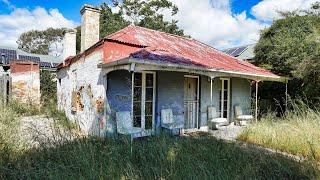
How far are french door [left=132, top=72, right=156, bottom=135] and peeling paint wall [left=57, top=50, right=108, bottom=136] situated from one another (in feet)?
3.71

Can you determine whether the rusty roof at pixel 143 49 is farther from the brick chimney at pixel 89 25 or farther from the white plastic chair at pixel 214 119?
the white plastic chair at pixel 214 119

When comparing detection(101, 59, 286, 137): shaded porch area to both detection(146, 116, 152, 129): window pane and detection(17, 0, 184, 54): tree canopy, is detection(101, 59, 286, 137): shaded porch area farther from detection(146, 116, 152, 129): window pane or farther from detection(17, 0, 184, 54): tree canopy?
detection(17, 0, 184, 54): tree canopy

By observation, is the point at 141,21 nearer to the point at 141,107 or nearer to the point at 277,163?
the point at 141,107

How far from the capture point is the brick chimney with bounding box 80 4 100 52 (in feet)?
43.6

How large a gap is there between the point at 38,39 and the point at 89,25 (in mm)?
45628

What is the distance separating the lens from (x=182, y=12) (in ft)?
124

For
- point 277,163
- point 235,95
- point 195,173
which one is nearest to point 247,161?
point 277,163

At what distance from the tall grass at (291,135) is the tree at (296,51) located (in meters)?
5.69

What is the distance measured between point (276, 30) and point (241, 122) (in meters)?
7.64

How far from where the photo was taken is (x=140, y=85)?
11.0 meters

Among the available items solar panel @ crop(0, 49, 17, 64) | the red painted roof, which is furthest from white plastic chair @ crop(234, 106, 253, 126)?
solar panel @ crop(0, 49, 17, 64)

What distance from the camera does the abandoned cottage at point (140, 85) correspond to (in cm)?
1032

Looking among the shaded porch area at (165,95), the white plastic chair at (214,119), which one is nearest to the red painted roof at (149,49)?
the shaded porch area at (165,95)

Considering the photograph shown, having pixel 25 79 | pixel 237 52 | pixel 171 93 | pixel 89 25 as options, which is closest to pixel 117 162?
pixel 171 93
